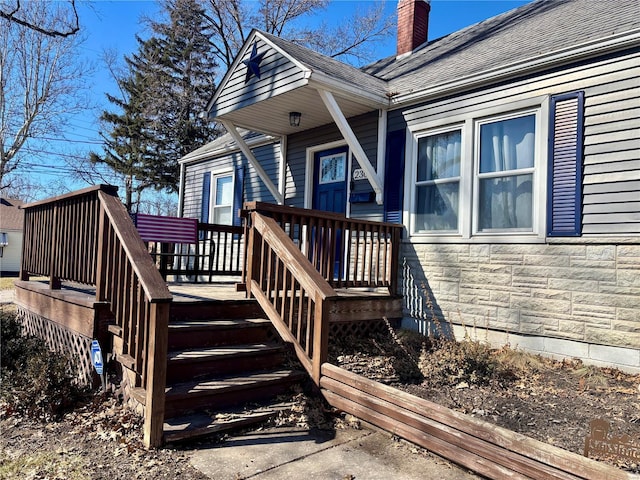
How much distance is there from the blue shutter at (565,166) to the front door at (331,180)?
10.3ft

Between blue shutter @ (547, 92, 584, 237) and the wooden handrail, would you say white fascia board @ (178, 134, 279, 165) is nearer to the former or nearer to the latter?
blue shutter @ (547, 92, 584, 237)

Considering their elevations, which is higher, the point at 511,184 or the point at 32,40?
the point at 32,40

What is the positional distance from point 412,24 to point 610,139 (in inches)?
234

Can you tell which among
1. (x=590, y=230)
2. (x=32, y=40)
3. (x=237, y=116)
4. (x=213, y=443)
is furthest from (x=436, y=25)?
(x=32, y=40)

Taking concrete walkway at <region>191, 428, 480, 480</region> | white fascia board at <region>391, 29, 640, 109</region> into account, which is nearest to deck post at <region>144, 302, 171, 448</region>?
concrete walkway at <region>191, 428, 480, 480</region>

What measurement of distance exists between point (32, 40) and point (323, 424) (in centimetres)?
2045

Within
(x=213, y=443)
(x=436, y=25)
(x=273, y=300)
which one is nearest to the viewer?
(x=213, y=443)

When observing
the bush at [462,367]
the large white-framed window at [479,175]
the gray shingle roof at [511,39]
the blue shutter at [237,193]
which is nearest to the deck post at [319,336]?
the bush at [462,367]

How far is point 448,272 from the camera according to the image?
5.79 metres

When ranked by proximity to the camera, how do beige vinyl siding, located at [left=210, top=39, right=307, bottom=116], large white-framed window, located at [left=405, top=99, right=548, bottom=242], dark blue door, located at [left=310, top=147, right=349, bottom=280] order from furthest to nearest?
dark blue door, located at [left=310, top=147, right=349, bottom=280] → beige vinyl siding, located at [left=210, top=39, right=307, bottom=116] → large white-framed window, located at [left=405, top=99, right=548, bottom=242]

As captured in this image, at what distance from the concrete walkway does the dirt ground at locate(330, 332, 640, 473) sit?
74 cm

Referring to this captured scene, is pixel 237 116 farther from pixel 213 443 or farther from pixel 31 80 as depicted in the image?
pixel 31 80

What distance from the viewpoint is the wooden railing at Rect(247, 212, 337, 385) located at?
12.3 feet

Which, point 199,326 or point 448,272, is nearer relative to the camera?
point 199,326
